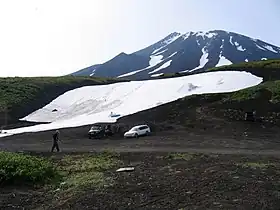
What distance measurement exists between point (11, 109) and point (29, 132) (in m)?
13.8

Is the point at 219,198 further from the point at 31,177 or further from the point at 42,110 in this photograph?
the point at 42,110

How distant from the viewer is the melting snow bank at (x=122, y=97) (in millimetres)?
43844

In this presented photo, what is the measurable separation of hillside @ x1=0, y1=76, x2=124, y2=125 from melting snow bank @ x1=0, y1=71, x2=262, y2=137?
175 cm

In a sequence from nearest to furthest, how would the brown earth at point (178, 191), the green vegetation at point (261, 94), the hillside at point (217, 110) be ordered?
the brown earth at point (178, 191) → the hillside at point (217, 110) → the green vegetation at point (261, 94)

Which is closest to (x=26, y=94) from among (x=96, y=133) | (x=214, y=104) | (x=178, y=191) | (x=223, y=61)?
(x=96, y=133)

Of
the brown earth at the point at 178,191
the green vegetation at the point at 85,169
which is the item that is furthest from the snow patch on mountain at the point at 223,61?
the brown earth at the point at 178,191

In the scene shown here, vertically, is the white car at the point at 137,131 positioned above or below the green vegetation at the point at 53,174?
below

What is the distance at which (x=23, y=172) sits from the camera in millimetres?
15711

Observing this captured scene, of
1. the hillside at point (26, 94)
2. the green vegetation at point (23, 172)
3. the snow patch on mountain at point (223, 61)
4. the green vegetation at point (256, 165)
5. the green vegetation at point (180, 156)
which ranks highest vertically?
the snow patch on mountain at point (223, 61)

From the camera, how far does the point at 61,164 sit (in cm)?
1991

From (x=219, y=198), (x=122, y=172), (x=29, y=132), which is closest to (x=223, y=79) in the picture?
(x=29, y=132)

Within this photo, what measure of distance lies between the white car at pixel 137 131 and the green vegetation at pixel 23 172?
16.0m

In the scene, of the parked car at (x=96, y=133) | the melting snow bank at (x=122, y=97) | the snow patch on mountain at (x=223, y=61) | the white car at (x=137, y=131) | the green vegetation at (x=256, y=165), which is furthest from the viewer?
the snow patch on mountain at (x=223, y=61)

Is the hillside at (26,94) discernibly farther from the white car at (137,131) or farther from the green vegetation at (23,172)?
the green vegetation at (23,172)
